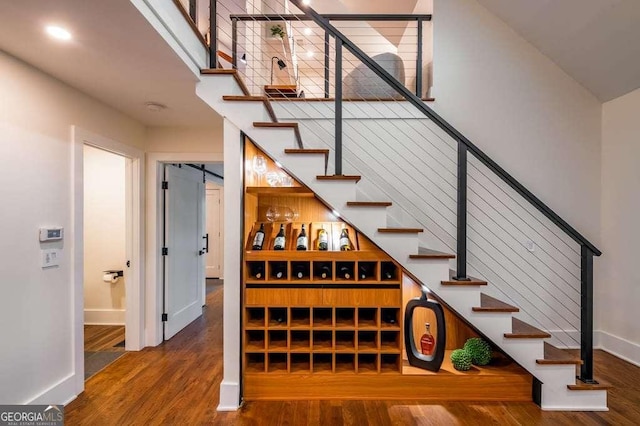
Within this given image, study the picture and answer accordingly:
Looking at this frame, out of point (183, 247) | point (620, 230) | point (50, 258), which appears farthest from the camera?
point (183, 247)

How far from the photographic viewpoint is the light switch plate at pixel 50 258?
211 cm

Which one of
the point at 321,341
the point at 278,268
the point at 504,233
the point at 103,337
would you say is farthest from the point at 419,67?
the point at 103,337

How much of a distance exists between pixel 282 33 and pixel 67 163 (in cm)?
272

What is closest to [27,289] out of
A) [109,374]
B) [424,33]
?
[109,374]

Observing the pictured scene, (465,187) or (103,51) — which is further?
(465,187)

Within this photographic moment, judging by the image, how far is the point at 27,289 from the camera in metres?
1.99

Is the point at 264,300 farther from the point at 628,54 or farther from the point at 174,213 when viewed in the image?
the point at 628,54

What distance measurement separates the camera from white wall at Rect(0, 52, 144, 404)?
1870 millimetres

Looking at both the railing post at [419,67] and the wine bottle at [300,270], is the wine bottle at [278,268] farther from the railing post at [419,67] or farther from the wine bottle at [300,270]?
the railing post at [419,67]

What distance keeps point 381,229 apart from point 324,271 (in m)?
0.57

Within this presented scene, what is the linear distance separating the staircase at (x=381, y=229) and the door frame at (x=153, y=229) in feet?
3.69

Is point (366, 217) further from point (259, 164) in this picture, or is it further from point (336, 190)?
point (259, 164)

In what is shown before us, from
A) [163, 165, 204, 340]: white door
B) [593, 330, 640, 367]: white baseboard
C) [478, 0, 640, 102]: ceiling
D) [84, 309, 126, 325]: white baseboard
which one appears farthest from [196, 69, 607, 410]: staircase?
[84, 309, 126, 325]: white baseboard

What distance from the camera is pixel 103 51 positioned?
1.78 m
